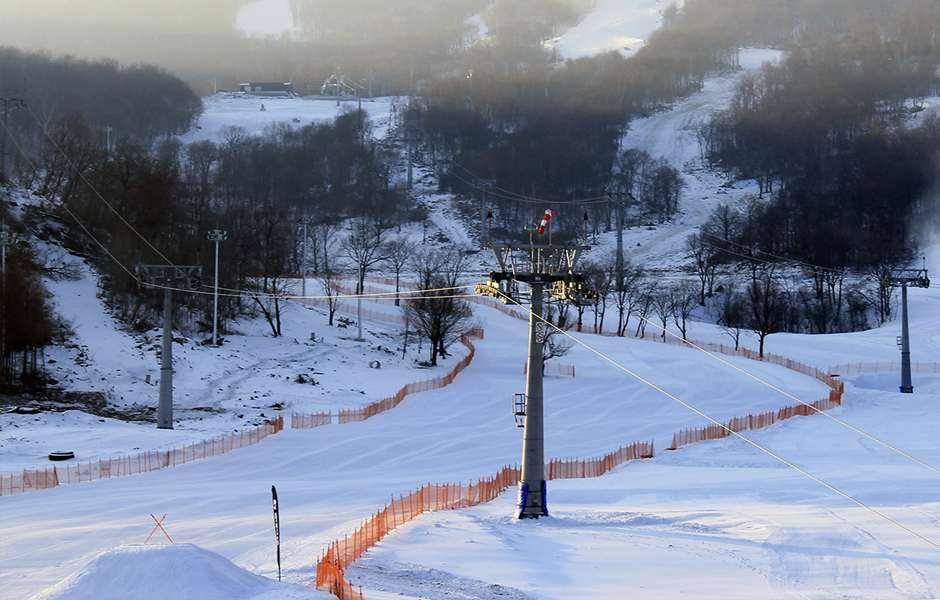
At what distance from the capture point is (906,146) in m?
124

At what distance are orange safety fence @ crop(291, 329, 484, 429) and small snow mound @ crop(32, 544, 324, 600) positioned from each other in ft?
80.9

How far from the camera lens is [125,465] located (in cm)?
3322

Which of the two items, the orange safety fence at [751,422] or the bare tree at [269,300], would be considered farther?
the bare tree at [269,300]

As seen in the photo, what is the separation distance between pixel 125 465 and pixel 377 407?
14.4 meters

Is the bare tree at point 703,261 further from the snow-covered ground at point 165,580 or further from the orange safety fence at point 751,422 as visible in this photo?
the snow-covered ground at point 165,580

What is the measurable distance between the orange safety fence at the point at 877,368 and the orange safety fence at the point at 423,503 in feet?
85.0

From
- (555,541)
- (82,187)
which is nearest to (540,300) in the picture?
(555,541)

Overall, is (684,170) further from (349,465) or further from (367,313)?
(349,465)

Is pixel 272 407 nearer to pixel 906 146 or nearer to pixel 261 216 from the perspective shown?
pixel 261 216

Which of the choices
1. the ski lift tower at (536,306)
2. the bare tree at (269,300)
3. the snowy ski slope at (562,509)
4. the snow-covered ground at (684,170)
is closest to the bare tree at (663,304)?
the snow-covered ground at (684,170)

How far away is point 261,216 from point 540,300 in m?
72.1

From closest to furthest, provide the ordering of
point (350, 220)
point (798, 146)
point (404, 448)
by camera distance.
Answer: point (404, 448) < point (350, 220) < point (798, 146)

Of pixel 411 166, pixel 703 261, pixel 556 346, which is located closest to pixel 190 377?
pixel 556 346

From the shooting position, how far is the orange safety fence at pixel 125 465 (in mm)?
30177
